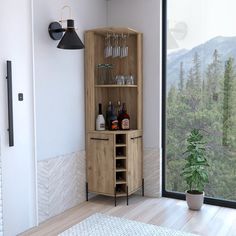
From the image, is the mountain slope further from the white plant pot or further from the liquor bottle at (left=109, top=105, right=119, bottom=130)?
the white plant pot

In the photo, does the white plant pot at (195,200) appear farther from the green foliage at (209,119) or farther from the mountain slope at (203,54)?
the mountain slope at (203,54)

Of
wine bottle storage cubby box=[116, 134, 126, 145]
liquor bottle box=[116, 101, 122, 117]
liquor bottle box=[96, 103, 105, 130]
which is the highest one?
liquor bottle box=[116, 101, 122, 117]

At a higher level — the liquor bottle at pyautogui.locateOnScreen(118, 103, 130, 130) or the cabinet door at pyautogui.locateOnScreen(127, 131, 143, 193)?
the liquor bottle at pyautogui.locateOnScreen(118, 103, 130, 130)

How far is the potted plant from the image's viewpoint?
3.21 meters

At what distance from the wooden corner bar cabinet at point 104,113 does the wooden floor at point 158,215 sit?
165 millimetres

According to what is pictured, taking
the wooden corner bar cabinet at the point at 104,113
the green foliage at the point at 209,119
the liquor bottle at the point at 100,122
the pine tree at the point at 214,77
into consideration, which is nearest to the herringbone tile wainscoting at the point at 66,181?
the wooden corner bar cabinet at the point at 104,113

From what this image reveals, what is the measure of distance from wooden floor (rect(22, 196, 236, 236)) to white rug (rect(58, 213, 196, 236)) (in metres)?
0.10

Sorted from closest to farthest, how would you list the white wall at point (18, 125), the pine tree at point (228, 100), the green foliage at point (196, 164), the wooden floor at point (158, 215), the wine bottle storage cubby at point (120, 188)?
the white wall at point (18, 125), the wooden floor at point (158, 215), the green foliage at point (196, 164), the pine tree at point (228, 100), the wine bottle storage cubby at point (120, 188)

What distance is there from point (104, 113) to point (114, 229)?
4.62 feet

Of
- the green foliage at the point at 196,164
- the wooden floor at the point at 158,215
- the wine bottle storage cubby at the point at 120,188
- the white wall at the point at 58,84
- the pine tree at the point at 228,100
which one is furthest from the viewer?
the wine bottle storage cubby at the point at 120,188

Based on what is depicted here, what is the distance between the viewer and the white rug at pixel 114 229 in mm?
2695

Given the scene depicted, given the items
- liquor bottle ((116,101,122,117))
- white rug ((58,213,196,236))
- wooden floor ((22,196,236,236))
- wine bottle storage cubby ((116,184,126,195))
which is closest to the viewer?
white rug ((58,213,196,236))

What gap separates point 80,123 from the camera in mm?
3494

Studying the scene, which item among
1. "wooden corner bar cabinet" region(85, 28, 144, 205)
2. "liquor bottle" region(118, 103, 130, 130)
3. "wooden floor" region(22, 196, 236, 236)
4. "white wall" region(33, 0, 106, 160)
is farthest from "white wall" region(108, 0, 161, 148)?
"wooden floor" region(22, 196, 236, 236)
